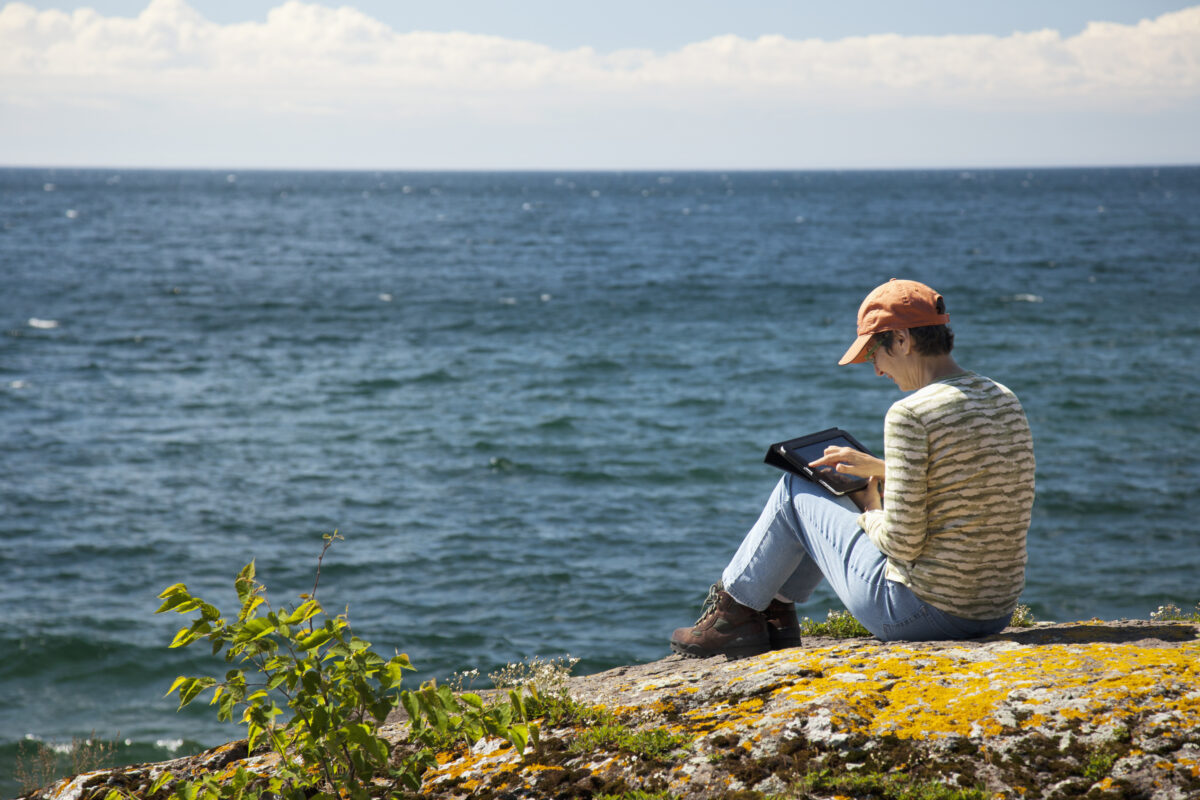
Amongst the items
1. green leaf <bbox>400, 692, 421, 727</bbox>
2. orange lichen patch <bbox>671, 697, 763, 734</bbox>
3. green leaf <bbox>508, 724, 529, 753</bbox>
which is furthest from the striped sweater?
green leaf <bbox>400, 692, 421, 727</bbox>

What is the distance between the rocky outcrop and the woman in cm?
19

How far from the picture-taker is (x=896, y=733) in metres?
2.84

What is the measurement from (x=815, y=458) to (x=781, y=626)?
898mm

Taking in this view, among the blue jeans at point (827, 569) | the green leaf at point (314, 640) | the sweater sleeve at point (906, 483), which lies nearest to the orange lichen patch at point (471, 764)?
the green leaf at point (314, 640)

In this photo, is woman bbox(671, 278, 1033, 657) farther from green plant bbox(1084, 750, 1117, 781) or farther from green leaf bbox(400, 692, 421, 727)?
green leaf bbox(400, 692, 421, 727)

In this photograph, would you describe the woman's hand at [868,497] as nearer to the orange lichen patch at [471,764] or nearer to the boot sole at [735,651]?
the boot sole at [735,651]

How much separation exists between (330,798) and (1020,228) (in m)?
71.0

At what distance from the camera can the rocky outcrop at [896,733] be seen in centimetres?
261

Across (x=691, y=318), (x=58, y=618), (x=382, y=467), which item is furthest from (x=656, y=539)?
(x=691, y=318)

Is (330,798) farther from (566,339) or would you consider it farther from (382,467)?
(566,339)

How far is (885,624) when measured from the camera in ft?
11.9

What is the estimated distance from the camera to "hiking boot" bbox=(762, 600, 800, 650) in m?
4.23

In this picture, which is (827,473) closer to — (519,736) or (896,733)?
(896,733)

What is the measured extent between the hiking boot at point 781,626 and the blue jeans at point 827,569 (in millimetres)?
95
